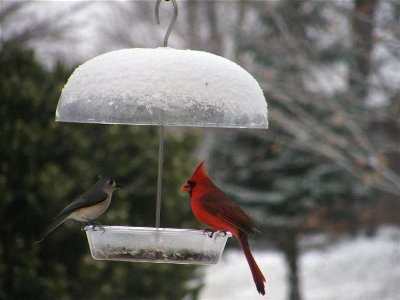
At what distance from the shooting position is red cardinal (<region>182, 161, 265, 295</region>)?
3861mm

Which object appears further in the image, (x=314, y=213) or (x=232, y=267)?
(x=232, y=267)

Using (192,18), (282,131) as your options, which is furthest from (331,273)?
(192,18)

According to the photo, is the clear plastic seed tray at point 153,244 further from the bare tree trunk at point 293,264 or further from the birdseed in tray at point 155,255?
the bare tree trunk at point 293,264

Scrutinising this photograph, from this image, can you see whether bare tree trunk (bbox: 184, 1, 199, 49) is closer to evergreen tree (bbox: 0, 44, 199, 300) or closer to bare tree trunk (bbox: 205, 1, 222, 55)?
bare tree trunk (bbox: 205, 1, 222, 55)

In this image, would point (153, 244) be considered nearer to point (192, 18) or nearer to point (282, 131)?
point (282, 131)

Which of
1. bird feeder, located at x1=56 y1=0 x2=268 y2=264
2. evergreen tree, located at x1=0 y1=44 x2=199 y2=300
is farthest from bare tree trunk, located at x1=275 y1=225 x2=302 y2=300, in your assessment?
bird feeder, located at x1=56 y1=0 x2=268 y2=264

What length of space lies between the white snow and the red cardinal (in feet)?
1.22

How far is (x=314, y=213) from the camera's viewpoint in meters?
15.8

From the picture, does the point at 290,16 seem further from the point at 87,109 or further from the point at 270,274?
the point at 270,274

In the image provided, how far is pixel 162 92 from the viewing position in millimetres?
3549

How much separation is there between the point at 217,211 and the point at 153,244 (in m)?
0.38

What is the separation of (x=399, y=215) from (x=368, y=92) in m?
6.78

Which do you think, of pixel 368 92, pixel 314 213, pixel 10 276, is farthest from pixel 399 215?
pixel 10 276

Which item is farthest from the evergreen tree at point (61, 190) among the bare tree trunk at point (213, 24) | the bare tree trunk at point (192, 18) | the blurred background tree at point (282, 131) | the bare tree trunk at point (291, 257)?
the bare tree trunk at point (291, 257)
